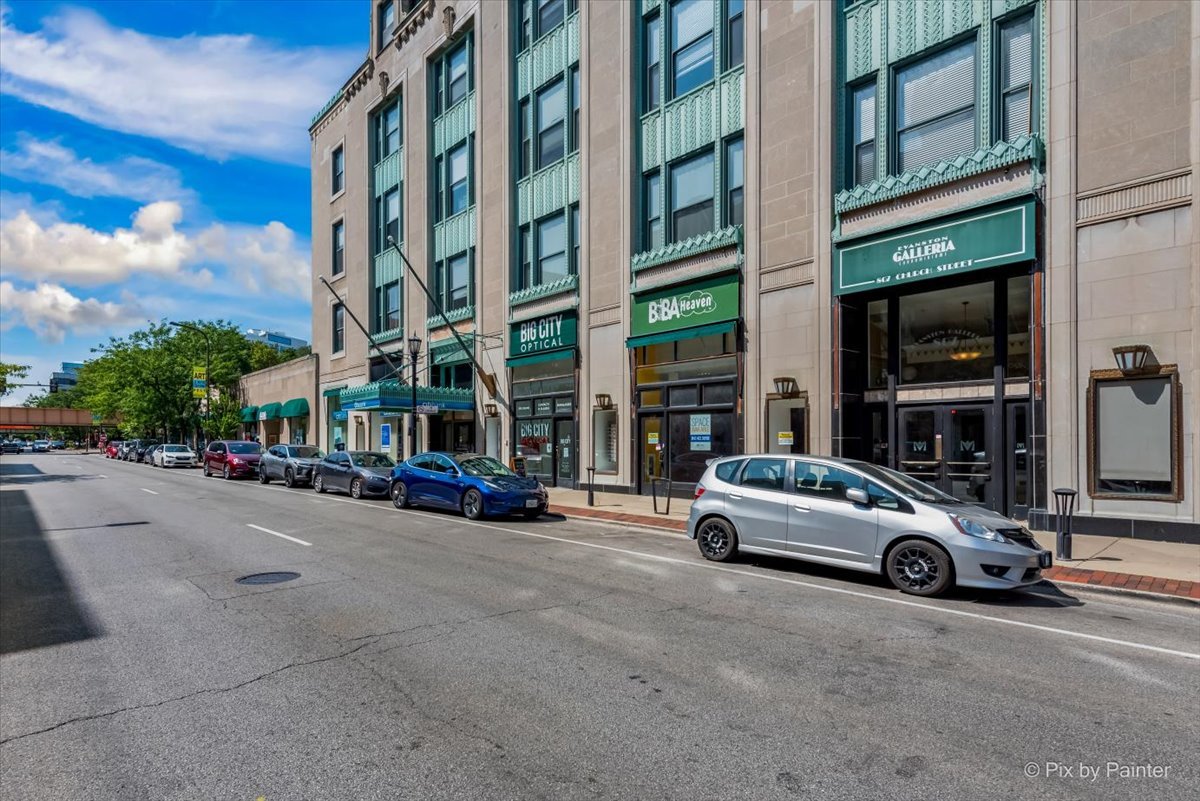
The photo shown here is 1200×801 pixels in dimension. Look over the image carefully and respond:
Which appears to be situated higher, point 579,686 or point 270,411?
point 270,411

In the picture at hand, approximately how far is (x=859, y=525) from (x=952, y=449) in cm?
676

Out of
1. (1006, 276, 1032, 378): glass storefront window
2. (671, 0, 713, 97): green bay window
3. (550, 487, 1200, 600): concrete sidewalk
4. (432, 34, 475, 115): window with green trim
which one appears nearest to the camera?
(550, 487, 1200, 600): concrete sidewalk

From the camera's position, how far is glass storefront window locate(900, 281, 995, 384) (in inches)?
537

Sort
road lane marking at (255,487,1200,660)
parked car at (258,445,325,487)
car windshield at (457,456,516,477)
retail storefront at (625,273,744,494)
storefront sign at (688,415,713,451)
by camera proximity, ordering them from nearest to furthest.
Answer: road lane marking at (255,487,1200,660) → car windshield at (457,456,516,477) → retail storefront at (625,273,744,494) → storefront sign at (688,415,713,451) → parked car at (258,445,325,487)

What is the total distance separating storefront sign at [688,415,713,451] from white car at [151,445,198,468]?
36776mm

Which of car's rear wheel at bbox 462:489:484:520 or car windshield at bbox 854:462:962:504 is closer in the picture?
car windshield at bbox 854:462:962:504

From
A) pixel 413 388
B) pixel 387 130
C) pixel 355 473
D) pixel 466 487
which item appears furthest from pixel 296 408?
pixel 466 487

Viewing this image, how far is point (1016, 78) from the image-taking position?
12.9m

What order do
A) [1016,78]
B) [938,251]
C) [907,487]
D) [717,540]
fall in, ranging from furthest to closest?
[938,251], [1016,78], [717,540], [907,487]

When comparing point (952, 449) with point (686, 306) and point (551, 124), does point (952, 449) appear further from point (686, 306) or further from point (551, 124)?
point (551, 124)

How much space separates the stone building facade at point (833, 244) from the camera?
11.3 m

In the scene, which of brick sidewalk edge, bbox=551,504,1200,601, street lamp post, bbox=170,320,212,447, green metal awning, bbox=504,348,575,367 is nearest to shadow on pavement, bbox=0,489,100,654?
brick sidewalk edge, bbox=551,504,1200,601

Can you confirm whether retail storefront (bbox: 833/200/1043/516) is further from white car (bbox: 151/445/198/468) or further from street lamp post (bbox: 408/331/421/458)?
white car (bbox: 151/445/198/468)

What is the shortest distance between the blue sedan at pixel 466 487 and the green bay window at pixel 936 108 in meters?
10.5
